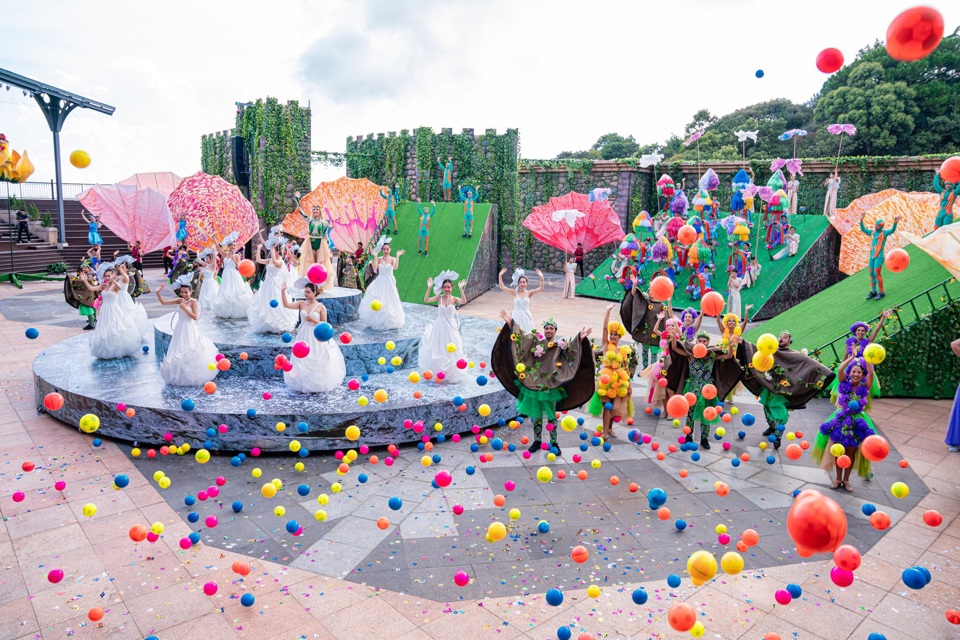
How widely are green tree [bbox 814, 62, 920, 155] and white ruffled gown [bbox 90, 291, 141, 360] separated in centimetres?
2860

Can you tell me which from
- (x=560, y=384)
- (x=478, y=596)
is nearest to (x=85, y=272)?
(x=560, y=384)

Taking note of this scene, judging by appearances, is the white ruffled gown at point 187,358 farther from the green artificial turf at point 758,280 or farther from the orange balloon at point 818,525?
the green artificial turf at point 758,280

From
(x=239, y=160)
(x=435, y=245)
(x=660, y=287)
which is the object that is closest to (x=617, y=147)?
(x=435, y=245)

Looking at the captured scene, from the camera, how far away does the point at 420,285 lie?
20234 mm

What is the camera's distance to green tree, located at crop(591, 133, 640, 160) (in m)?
45.8

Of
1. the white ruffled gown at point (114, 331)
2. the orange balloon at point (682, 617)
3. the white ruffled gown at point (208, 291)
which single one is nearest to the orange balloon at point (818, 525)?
the orange balloon at point (682, 617)

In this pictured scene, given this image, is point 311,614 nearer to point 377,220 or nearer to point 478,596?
point 478,596

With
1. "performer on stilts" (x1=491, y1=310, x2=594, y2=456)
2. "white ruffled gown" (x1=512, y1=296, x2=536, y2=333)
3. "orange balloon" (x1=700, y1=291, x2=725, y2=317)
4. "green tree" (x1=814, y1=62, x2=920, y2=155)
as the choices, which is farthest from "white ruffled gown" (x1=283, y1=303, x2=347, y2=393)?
"green tree" (x1=814, y1=62, x2=920, y2=155)

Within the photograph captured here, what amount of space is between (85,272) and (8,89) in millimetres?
12287

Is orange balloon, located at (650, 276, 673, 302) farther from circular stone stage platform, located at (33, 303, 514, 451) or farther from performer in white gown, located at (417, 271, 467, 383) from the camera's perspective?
performer in white gown, located at (417, 271, 467, 383)

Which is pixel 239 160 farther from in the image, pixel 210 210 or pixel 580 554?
pixel 580 554

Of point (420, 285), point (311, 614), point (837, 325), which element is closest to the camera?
point (311, 614)

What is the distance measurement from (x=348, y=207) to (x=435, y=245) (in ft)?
10.3

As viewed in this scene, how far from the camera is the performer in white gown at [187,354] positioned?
845cm
